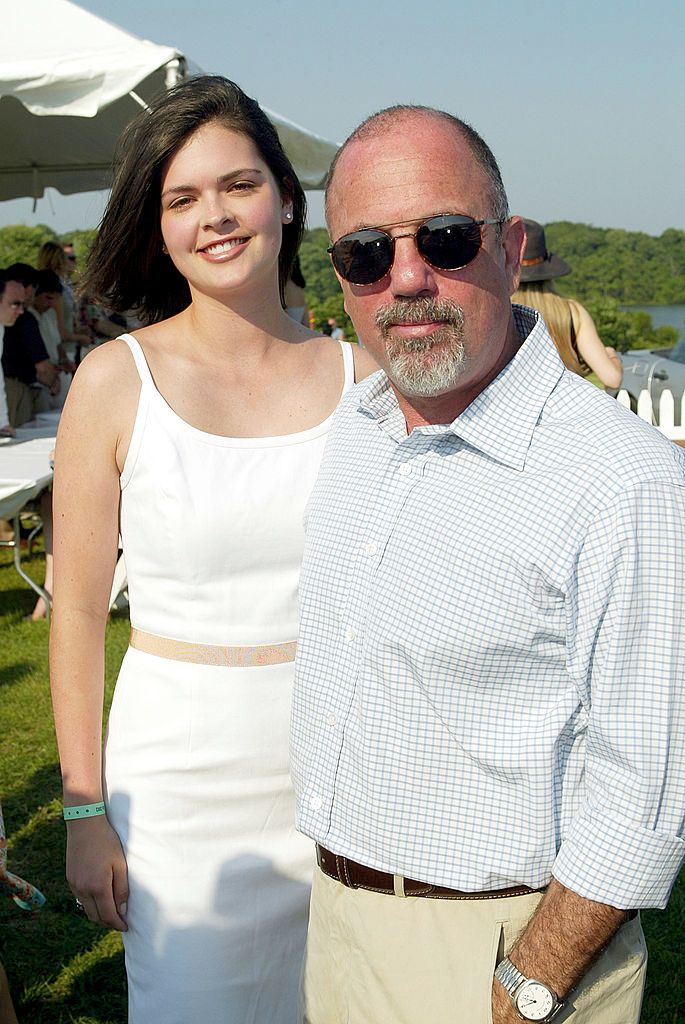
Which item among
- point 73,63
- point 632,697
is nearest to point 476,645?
point 632,697

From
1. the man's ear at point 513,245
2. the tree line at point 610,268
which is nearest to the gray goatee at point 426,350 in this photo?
the man's ear at point 513,245

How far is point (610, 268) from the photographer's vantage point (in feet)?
95.1

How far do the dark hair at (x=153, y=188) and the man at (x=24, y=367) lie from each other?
582cm

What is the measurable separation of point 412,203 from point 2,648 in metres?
5.49

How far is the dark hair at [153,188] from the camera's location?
2.08 m

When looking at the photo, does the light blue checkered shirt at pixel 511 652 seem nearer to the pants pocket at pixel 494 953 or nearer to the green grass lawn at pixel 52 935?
the pants pocket at pixel 494 953

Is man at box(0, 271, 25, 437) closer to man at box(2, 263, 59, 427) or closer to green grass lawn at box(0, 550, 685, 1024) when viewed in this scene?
man at box(2, 263, 59, 427)

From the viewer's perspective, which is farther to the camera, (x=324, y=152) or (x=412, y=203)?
(x=324, y=152)

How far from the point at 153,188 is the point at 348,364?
57cm

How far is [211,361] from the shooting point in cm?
215

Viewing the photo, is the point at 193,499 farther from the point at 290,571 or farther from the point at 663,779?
the point at 663,779

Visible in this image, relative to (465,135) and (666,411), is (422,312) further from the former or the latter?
(666,411)

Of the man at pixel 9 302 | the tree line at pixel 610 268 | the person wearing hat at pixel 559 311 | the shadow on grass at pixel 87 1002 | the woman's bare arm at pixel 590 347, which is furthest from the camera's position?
the tree line at pixel 610 268

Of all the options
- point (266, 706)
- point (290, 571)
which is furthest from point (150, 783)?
point (290, 571)
